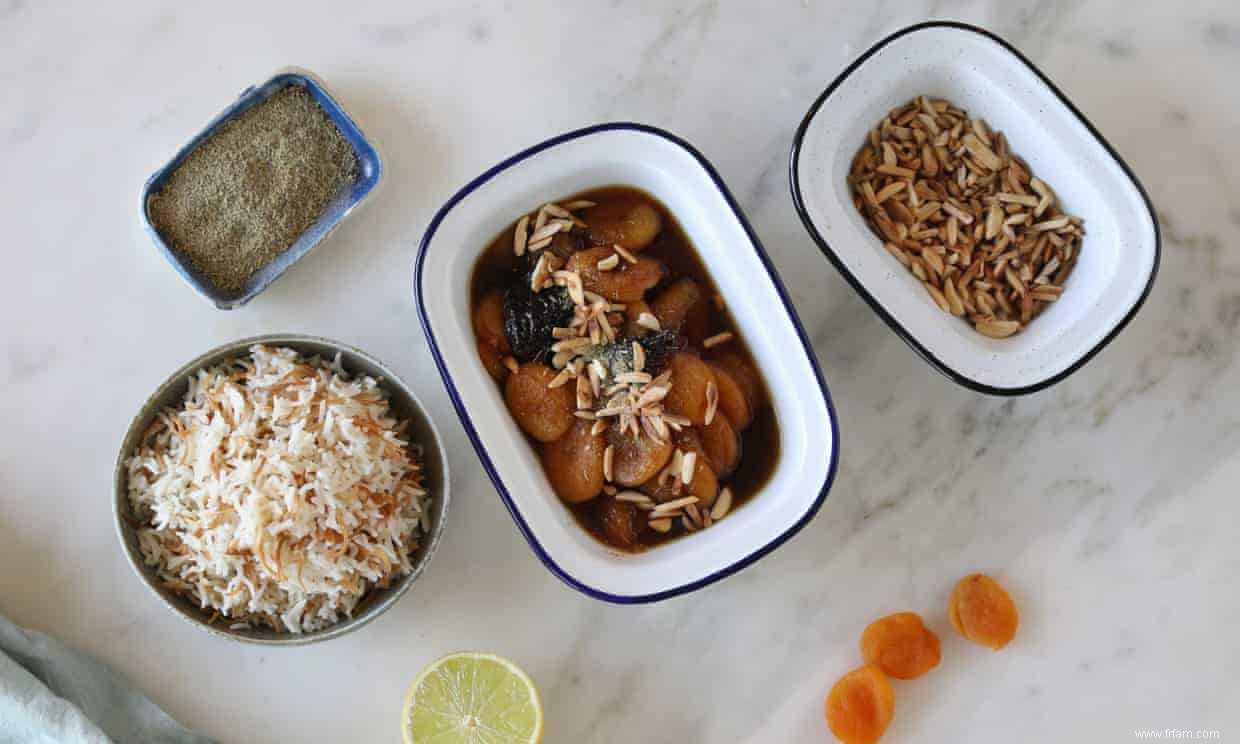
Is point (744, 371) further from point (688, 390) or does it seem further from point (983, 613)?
point (983, 613)

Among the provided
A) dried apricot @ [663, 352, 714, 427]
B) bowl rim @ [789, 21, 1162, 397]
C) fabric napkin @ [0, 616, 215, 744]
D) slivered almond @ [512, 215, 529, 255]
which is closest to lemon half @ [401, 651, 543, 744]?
fabric napkin @ [0, 616, 215, 744]

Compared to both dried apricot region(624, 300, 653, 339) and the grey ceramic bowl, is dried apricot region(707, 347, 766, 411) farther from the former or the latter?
the grey ceramic bowl

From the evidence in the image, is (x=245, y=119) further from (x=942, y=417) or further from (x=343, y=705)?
(x=942, y=417)

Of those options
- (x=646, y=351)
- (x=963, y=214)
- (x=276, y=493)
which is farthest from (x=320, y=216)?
(x=963, y=214)

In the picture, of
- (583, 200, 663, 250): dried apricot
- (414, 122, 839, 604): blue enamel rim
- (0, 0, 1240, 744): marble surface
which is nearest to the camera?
(414, 122, 839, 604): blue enamel rim

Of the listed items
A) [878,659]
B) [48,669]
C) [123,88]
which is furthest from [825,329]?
[48,669]

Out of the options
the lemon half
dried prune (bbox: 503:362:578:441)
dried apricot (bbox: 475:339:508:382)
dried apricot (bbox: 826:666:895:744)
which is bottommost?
dried apricot (bbox: 826:666:895:744)

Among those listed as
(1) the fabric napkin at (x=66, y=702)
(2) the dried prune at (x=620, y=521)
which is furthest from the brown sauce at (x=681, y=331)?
(1) the fabric napkin at (x=66, y=702)

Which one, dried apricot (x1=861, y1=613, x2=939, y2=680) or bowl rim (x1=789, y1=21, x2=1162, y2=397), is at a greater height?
bowl rim (x1=789, y1=21, x2=1162, y2=397)

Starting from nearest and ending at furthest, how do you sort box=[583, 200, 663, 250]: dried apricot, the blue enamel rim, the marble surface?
the blue enamel rim
box=[583, 200, 663, 250]: dried apricot
the marble surface
